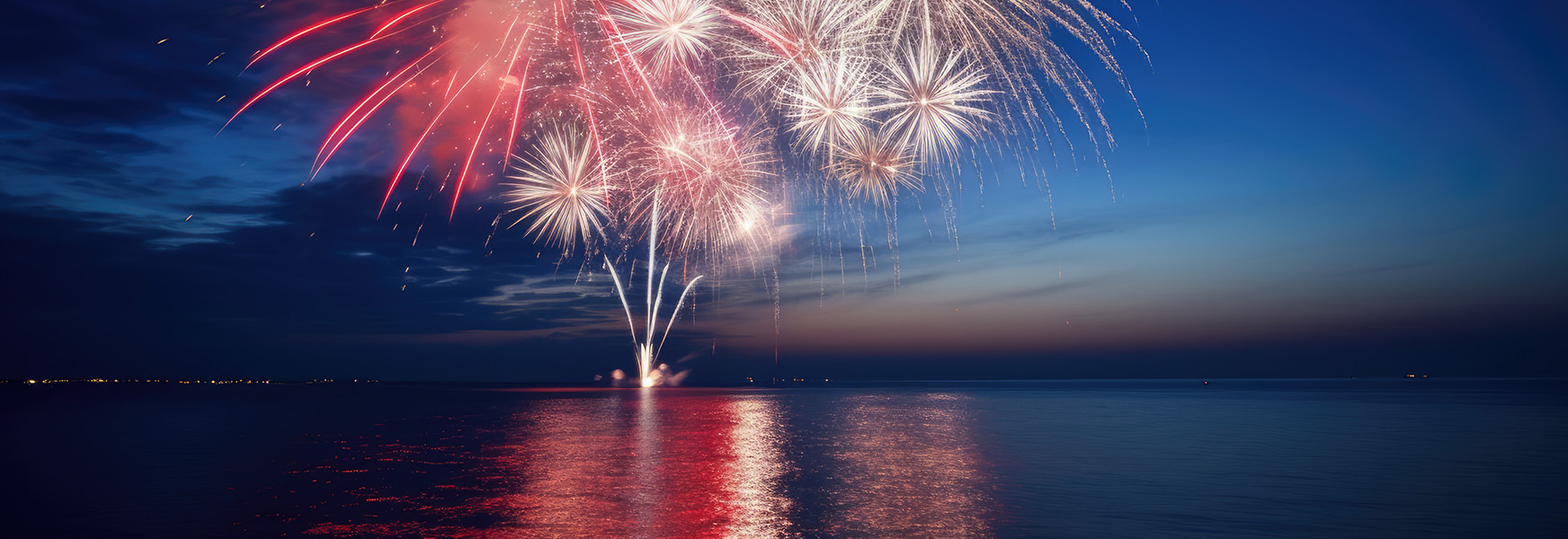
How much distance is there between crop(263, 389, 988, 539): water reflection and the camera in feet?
44.5

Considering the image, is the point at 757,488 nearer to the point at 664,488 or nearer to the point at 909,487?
the point at 664,488

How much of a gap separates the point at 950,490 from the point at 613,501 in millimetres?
7607

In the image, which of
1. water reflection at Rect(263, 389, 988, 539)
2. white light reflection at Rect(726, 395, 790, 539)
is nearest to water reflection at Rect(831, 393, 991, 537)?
water reflection at Rect(263, 389, 988, 539)

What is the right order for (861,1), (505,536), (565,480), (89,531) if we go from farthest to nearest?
(565,480) < (861,1) < (89,531) < (505,536)

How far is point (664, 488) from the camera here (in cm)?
1786

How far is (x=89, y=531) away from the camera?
13898 millimetres

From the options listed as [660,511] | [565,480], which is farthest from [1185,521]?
[565,480]

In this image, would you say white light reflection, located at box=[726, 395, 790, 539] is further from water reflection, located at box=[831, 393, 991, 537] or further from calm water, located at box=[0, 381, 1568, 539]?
water reflection, located at box=[831, 393, 991, 537]

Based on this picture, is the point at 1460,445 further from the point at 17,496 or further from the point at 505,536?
the point at 17,496

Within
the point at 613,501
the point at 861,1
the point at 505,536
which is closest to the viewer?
the point at 505,536

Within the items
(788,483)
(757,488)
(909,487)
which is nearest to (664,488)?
(757,488)

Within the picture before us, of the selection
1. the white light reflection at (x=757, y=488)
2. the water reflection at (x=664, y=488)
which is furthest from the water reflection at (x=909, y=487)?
the white light reflection at (x=757, y=488)

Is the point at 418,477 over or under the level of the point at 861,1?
under

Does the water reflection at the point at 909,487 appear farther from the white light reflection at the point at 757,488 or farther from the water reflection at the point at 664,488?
the white light reflection at the point at 757,488
